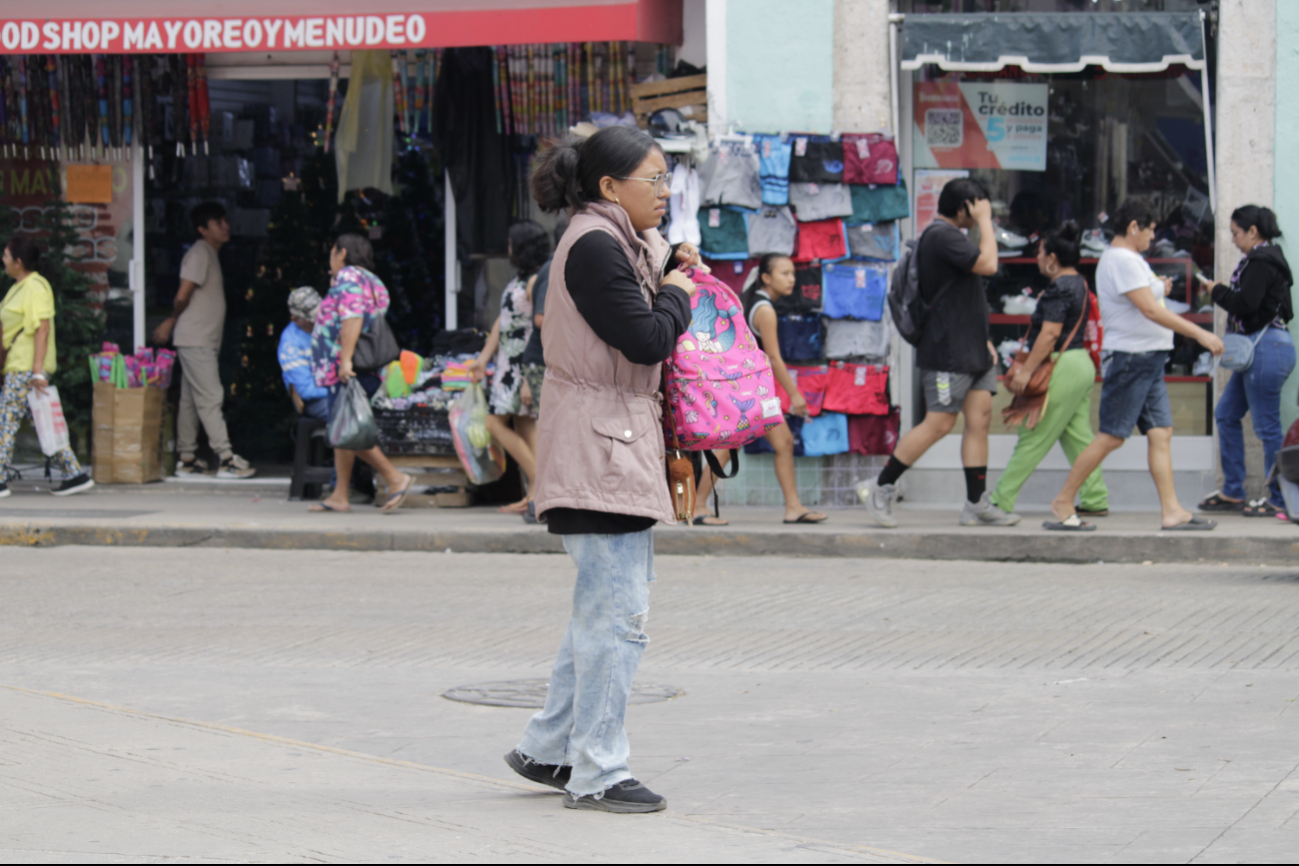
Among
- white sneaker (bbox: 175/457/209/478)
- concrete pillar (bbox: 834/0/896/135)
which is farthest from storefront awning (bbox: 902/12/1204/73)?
white sneaker (bbox: 175/457/209/478)

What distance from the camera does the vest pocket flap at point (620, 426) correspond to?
4188 millimetres

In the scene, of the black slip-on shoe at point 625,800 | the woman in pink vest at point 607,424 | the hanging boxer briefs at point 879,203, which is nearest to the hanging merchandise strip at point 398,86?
the hanging boxer briefs at point 879,203

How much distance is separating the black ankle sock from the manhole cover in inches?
169

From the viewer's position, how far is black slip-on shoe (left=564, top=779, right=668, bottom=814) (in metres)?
4.27

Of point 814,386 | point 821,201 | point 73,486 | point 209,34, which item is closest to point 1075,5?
point 821,201

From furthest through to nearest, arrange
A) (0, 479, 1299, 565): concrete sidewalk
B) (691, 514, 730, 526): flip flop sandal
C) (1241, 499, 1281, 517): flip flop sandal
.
Result: (1241, 499, 1281, 517): flip flop sandal
(691, 514, 730, 526): flip flop sandal
(0, 479, 1299, 565): concrete sidewalk

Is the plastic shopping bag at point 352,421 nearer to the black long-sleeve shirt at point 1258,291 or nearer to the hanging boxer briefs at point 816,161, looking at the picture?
the hanging boxer briefs at point 816,161

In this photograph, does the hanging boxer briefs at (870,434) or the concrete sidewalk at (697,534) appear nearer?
the concrete sidewalk at (697,534)

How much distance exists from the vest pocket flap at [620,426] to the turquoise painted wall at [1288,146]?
845 centimetres

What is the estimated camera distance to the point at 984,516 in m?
10.4

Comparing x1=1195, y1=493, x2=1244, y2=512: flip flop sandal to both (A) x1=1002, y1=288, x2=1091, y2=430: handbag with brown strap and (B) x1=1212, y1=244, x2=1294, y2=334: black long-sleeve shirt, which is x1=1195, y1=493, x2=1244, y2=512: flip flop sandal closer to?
(B) x1=1212, y1=244, x2=1294, y2=334: black long-sleeve shirt

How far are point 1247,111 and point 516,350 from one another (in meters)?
5.56

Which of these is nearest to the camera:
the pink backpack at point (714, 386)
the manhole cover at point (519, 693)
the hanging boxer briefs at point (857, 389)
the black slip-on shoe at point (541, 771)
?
the pink backpack at point (714, 386)

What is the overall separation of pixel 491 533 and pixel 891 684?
4.67 metres
